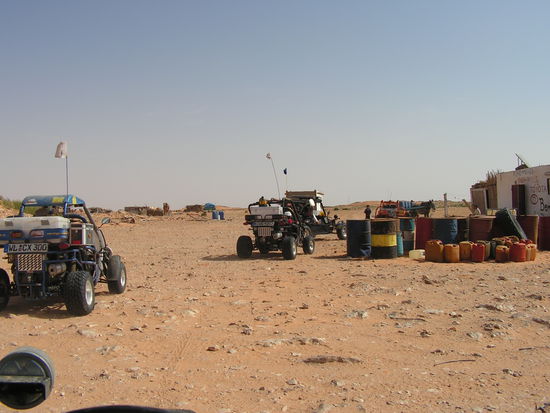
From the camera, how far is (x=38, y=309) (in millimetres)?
8453

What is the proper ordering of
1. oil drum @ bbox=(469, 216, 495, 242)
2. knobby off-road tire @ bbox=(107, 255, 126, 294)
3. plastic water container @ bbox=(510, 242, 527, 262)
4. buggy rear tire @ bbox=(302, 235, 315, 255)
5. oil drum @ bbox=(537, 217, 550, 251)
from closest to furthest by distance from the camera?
knobby off-road tire @ bbox=(107, 255, 126, 294), plastic water container @ bbox=(510, 242, 527, 262), oil drum @ bbox=(469, 216, 495, 242), oil drum @ bbox=(537, 217, 550, 251), buggy rear tire @ bbox=(302, 235, 315, 255)

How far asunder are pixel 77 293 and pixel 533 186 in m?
20.2

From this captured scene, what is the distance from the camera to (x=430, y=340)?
6.37m

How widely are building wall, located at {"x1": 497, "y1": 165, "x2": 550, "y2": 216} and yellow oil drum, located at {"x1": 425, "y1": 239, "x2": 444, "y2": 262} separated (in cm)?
973

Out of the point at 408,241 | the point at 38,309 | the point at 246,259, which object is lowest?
the point at 38,309

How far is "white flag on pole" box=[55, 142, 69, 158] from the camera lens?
10164mm

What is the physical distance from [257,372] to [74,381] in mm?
1787

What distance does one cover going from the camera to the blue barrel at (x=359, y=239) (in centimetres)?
1508

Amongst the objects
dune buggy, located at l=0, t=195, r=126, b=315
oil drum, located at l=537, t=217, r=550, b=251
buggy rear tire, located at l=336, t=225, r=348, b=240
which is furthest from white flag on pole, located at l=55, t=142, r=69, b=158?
oil drum, located at l=537, t=217, r=550, b=251

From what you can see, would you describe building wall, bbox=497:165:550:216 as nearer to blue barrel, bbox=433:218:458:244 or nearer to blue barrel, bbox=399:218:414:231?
blue barrel, bbox=433:218:458:244

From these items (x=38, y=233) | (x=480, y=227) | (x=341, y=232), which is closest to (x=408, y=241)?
(x=480, y=227)

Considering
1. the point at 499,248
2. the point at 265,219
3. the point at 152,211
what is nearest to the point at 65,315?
the point at 265,219

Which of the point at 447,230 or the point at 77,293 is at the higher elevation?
the point at 447,230

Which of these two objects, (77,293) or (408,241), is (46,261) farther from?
(408,241)
